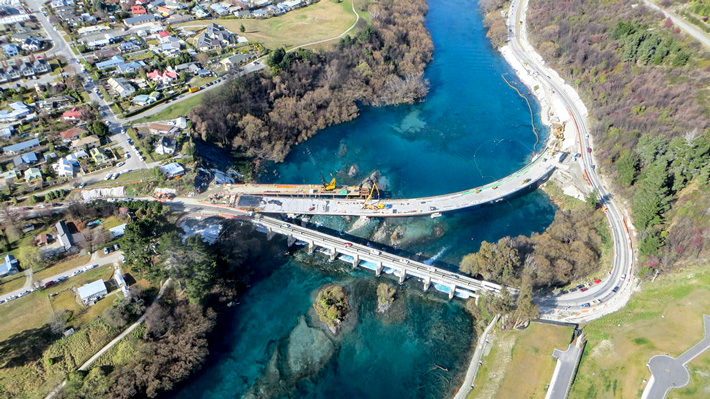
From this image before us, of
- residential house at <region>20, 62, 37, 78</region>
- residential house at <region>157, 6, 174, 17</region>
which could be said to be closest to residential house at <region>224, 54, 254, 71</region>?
residential house at <region>157, 6, 174, 17</region>

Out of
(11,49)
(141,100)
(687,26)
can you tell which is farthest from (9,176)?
(687,26)

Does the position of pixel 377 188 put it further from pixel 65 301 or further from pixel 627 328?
pixel 65 301

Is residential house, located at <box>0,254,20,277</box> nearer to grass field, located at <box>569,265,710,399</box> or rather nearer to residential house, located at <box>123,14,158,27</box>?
grass field, located at <box>569,265,710,399</box>

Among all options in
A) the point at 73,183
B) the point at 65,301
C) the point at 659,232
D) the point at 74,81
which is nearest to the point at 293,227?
the point at 65,301

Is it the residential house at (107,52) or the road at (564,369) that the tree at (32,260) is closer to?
the residential house at (107,52)

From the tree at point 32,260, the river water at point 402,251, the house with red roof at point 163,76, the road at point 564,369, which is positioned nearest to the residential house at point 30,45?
the house with red roof at point 163,76
